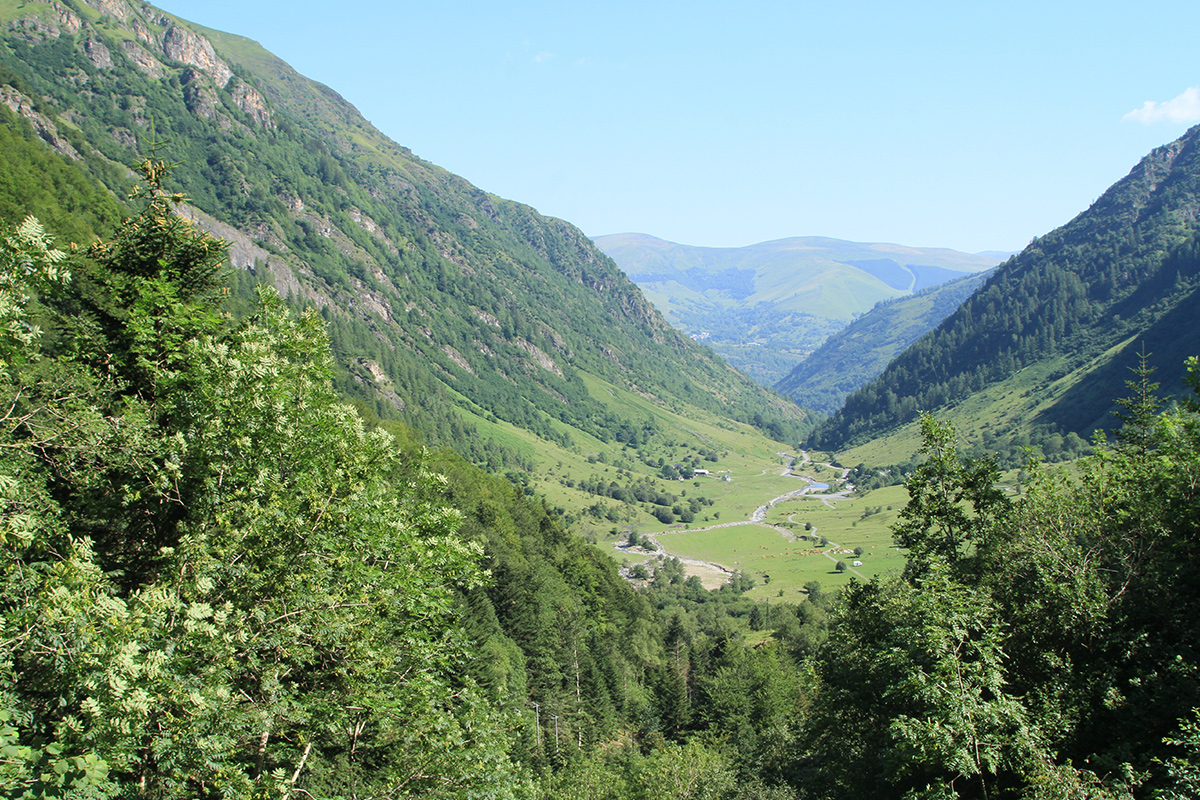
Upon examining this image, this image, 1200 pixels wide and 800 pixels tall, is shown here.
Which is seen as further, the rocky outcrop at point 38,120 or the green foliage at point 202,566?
the rocky outcrop at point 38,120

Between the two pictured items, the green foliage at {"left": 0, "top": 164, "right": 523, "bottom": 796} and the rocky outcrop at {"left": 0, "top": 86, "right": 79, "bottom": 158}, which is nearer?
the green foliage at {"left": 0, "top": 164, "right": 523, "bottom": 796}

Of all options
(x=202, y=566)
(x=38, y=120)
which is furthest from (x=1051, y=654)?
(x=38, y=120)

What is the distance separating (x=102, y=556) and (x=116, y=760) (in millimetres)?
8165

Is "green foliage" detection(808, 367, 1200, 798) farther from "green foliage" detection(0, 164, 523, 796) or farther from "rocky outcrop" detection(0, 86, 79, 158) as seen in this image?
"rocky outcrop" detection(0, 86, 79, 158)

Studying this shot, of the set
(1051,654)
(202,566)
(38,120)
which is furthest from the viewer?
(38,120)

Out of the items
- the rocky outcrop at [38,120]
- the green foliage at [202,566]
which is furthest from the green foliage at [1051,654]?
the rocky outcrop at [38,120]

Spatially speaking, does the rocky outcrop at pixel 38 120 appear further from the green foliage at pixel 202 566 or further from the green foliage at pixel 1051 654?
the green foliage at pixel 1051 654

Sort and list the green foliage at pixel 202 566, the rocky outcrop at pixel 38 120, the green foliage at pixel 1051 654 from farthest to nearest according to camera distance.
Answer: the rocky outcrop at pixel 38 120
the green foliage at pixel 1051 654
the green foliage at pixel 202 566

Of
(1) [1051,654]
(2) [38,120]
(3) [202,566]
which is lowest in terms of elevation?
(1) [1051,654]

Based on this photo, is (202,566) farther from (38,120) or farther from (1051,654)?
(38,120)

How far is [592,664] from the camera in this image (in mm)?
76062

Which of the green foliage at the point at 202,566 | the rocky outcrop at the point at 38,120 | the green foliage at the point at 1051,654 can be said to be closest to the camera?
the green foliage at the point at 202,566

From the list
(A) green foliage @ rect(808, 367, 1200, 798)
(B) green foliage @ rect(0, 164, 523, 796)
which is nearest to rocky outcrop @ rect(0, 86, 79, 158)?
(B) green foliage @ rect(0, 164, 523, 796)

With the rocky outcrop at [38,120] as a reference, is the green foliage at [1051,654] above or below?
below
